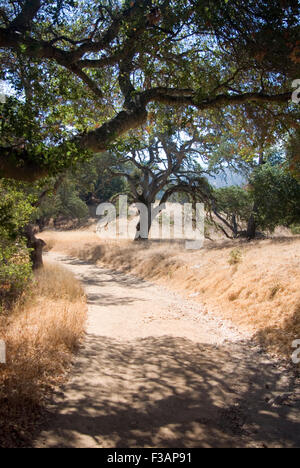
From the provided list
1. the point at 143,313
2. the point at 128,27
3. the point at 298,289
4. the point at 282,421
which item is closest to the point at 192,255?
the point at 143,313

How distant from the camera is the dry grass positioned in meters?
3.75

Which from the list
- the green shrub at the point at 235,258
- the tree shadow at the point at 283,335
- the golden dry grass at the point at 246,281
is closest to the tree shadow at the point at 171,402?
the tree shadow at the point at 283,335

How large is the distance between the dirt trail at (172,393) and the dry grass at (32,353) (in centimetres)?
24

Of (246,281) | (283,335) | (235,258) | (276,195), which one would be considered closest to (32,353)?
(283,335)

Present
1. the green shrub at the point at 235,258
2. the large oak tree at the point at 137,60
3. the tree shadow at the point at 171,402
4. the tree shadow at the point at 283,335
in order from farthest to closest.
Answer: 1. the green shrub at the point at 235,258
2. the tree shadow at the point at 283,335
3. the large oak tree at the point at 137,60
4. the tree shadow at the point at 171,402

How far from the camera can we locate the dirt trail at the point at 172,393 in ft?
11.9

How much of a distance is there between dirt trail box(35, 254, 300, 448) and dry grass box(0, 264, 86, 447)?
0.24 metres

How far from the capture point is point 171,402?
448 centimetres

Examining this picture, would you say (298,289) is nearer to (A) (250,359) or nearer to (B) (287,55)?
(A) (250,359)

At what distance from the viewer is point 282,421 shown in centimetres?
407

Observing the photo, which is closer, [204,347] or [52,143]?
[52,143]

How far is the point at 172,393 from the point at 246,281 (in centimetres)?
554

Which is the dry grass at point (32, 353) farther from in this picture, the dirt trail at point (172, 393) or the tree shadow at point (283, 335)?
the tree shadow at point (283, 335)
